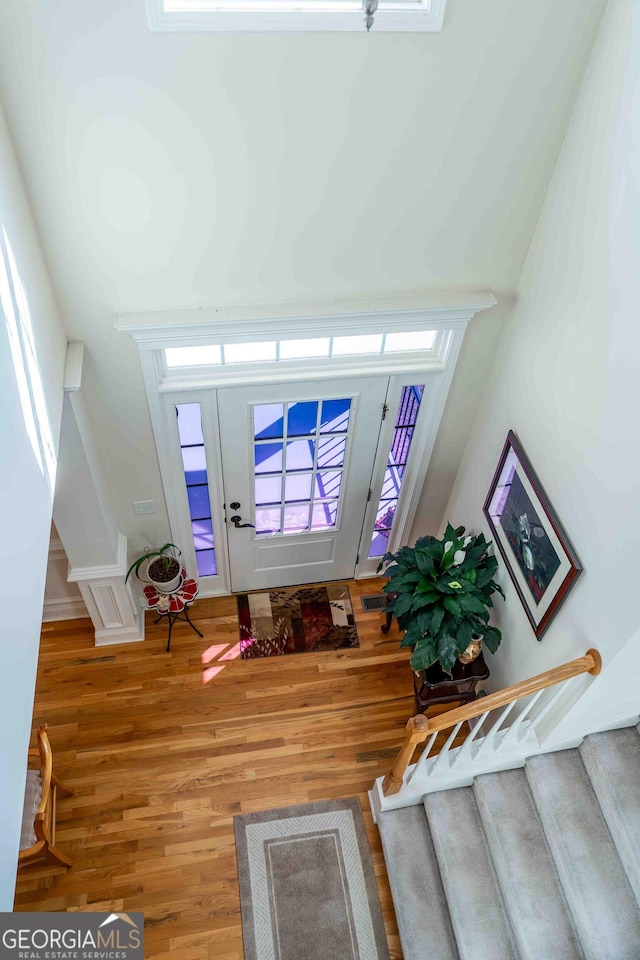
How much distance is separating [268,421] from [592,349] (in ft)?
5.83

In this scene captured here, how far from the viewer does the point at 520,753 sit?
3.55m

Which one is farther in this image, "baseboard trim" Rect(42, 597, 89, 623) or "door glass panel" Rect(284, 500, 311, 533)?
"baseboard trim" Rect(42, 597, 89, 623)

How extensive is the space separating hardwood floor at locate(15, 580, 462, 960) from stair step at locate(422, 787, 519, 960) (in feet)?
1.31

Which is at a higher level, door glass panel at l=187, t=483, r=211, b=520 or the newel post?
door glass panel at l=187, t=483, r=211, b=520

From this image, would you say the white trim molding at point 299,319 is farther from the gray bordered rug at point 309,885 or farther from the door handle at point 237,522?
the gray bordered rug at point 309,885

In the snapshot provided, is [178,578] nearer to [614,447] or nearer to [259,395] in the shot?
[259,395]

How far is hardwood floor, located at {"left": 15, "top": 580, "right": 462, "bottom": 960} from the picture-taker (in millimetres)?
3586

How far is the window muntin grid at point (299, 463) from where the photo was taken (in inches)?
153

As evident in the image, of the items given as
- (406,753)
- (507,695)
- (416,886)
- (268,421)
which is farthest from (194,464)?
(416,886)

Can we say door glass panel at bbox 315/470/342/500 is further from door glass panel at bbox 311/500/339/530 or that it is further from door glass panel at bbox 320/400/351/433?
door glass panel at bbox 320/400/351/433

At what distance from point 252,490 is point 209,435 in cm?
53

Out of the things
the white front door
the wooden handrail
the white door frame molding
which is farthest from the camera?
the white front door

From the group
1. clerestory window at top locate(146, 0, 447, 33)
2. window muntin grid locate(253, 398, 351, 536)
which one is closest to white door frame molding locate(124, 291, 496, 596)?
window muntin grid locate(253, 398, 351, 536)

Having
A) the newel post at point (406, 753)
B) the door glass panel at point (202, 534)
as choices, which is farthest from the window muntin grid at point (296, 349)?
the newel post at point (406, 753)
